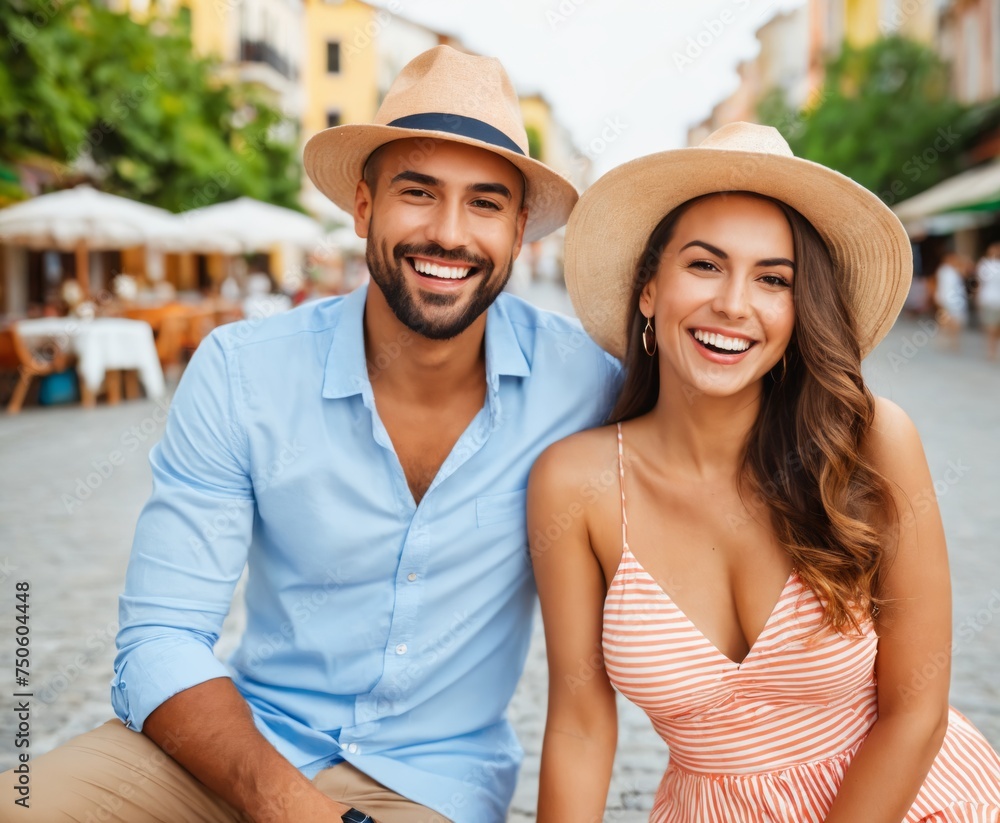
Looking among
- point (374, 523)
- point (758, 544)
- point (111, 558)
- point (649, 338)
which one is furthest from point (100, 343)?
point (758, 544)

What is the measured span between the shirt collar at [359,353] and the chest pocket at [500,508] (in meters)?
0.28

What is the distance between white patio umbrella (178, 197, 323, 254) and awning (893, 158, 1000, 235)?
36.3 feet

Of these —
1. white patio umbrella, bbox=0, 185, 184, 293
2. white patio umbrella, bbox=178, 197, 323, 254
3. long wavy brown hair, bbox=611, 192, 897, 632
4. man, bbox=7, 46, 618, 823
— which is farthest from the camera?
white patio umbrella, bbox=178, 197, 323, 254

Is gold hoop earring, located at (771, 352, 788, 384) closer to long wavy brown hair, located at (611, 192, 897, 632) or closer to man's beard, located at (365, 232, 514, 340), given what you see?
long wavy brown hair, located at (611, 192, 897, 632)

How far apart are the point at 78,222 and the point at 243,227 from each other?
3992 millimetres

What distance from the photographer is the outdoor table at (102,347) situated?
39.6 feet

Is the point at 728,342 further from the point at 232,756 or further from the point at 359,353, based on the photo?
the point at 232,756

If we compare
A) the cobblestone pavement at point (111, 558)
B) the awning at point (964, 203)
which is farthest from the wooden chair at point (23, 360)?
the awning at point (964, 203)

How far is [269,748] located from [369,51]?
46508 mm

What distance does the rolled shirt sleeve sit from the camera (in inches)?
85.2

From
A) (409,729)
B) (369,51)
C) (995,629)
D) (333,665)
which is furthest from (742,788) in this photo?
(369,51)

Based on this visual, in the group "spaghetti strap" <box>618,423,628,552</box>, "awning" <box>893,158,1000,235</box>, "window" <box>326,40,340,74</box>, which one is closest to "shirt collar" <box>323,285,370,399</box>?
"spaghetti strap" <box>618,423,628,552</box>

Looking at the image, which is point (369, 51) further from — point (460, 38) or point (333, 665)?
point (333, 665)

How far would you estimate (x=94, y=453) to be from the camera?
9266mm
